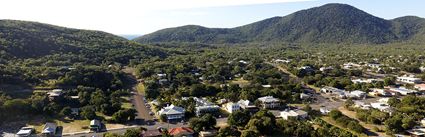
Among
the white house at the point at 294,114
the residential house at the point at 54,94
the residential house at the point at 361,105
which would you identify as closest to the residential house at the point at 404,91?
the residential house at the point at 361,105

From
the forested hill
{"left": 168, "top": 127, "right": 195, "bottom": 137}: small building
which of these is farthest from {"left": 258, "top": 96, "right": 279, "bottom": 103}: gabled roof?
the forested hill

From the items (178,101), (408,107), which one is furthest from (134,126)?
(408,107)

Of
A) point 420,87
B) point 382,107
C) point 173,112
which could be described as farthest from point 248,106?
point 420,87

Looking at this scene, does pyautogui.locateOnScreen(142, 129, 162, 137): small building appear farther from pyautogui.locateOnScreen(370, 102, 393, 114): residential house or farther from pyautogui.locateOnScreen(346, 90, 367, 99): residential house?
pyautogui.locateOnScreen(346, 90, 367, 99): residential house

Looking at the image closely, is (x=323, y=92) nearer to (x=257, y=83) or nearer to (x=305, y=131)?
(x=257, y=83)

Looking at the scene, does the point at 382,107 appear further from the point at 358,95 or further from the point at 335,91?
the point at 335,91

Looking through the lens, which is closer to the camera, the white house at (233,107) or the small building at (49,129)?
the small building at (49,129)

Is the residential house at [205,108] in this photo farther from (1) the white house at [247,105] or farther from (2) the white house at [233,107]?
(1) the white house at [247,105]
